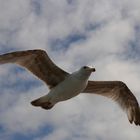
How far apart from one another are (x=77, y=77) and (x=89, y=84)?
2250 mm

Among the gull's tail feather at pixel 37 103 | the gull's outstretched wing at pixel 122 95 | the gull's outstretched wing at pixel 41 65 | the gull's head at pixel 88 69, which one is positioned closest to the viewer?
the gull's head at pixel 88 69

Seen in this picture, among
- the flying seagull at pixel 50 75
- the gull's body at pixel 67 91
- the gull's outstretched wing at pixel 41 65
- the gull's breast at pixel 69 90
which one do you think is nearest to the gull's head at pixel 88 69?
the flying seagull at pixel 50 75

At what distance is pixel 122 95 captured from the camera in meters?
24.5

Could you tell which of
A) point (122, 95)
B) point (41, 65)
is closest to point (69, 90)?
point (41, 65)

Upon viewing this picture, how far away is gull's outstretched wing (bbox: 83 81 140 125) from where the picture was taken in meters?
24.0

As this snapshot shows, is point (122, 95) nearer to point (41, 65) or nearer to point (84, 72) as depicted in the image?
point (84, 72)

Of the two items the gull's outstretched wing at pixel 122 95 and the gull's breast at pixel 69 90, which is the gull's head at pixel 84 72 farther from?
the gull's outstretched wing at pixel 122 95

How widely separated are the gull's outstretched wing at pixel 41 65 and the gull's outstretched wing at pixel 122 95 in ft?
7.60

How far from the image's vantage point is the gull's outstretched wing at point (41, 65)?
21312mm

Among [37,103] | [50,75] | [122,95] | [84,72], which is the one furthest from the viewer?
[122,95]

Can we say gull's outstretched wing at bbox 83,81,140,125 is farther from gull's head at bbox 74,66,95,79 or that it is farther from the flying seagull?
gull's head at bbox 74,66,95,79

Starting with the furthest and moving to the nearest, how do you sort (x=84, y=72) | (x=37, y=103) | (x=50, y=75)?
(x=50, y=75), (x=37, y=103), (x=84, y=72)

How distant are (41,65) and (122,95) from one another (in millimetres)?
4286

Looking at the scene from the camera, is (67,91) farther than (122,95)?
No
